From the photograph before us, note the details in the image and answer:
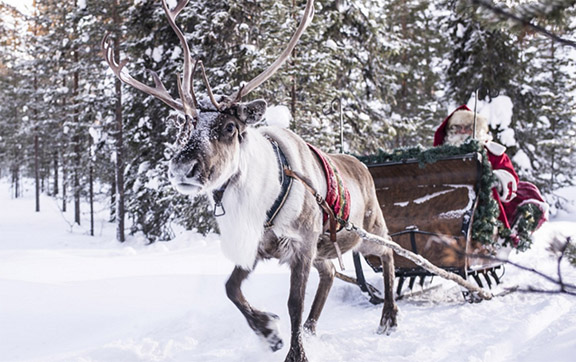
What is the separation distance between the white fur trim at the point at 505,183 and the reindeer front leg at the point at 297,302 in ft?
10.4

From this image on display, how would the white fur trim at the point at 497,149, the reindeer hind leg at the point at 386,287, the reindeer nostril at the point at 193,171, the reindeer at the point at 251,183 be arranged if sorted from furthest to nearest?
the white fur trim at the point at 497,149
the reindeer hind leg at the point at 386,287
the reindeer at the point at 251,183
the reindeer nostril at the point at 193,171

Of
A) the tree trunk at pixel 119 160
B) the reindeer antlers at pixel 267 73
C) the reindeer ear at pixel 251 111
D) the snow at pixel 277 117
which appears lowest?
the tree trunk at pixel 119 160

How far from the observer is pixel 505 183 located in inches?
217

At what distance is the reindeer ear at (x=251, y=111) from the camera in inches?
125

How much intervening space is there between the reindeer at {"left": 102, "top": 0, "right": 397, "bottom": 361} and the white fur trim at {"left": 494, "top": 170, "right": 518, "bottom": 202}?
275 cm

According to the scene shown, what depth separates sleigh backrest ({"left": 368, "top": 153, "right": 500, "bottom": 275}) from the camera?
5102 mm

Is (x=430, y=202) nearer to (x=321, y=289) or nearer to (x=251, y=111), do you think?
(x=321, y=289)

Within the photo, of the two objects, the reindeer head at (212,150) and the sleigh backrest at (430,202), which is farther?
the sleigh backrest at (430,202)

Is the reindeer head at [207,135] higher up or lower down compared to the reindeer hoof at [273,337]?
higher up

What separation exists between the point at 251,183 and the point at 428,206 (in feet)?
9.31

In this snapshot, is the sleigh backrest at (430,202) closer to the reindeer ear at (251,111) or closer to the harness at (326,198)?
the harness at (326,198)

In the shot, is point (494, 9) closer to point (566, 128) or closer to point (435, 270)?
point (435, 270)

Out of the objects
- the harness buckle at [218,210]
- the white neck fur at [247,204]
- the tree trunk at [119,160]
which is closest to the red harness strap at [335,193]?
the white neck fur at [247,204]

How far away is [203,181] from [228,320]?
2.13 meters
